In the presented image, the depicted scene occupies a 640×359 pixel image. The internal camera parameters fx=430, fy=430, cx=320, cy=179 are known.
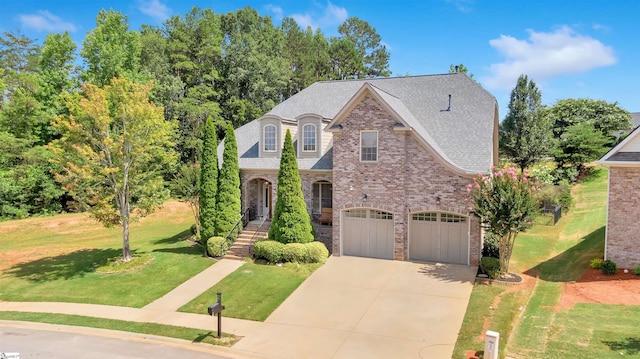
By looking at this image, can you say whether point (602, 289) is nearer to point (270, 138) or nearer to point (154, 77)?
point (270, 138)

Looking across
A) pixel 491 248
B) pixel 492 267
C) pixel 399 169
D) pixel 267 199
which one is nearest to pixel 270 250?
pixel 267 199

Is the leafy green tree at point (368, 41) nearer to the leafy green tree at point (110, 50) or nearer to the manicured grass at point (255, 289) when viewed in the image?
the leafy green tree at point (110, 50)

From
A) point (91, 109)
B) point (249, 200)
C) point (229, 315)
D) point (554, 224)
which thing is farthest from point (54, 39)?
point (554, 224)

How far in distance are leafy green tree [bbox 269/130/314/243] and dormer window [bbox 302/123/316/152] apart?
2.72m

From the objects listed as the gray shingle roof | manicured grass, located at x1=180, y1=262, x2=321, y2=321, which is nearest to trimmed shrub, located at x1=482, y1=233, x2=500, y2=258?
the gray shingle roof

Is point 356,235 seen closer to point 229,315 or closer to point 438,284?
point 438,284

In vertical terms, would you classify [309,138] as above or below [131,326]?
above

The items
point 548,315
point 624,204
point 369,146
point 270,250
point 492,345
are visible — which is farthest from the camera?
point 270,250

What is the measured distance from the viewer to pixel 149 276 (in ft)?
67.2

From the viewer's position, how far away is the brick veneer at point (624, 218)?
667 inches

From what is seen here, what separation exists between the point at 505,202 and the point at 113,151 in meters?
18.5

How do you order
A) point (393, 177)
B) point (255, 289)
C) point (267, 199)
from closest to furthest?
1. point (255, 289)
2. point (393, 177)
3. point (267, 199)

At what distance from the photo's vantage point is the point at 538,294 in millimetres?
15906

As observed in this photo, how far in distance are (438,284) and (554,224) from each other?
519 inches
